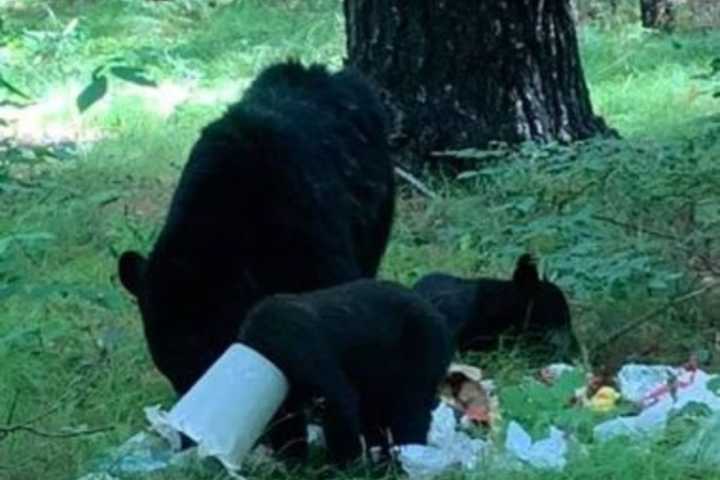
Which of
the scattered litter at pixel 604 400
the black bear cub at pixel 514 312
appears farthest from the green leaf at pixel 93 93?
the black bear cub at pixel 514 312

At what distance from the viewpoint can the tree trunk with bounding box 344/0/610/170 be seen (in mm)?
8383

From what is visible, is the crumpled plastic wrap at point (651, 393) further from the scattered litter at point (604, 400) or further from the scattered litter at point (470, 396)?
the scattered litter at point (470, 396)

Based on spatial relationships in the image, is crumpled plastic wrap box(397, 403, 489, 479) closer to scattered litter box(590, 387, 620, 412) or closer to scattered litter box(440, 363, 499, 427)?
scattered litter box(440, 363, 499, 427)

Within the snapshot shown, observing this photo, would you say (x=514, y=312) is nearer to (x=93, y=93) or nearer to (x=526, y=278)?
(x=526, y=278)

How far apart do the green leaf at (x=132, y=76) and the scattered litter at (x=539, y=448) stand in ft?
4.59

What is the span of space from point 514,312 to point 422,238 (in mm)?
1755

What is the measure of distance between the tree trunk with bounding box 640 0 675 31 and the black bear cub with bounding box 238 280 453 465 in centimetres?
1034

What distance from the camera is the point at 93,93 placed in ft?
12.1

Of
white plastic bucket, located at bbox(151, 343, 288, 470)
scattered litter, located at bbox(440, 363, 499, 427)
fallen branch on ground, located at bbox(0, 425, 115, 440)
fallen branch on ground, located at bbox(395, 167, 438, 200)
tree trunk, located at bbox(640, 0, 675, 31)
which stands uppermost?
white plastic bucket, located at bbox(151, 343, 288, 470)

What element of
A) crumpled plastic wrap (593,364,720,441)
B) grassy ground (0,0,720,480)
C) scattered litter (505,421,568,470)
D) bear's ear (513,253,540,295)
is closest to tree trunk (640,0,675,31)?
grassy ground (0,0,720,480)

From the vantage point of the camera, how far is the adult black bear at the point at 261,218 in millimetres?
4867

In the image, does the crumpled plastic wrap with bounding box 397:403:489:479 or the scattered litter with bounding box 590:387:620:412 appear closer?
the crumpled plastic wrap with bounding box 397:403:489:479

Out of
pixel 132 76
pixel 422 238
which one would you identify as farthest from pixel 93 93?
pixel 422 238

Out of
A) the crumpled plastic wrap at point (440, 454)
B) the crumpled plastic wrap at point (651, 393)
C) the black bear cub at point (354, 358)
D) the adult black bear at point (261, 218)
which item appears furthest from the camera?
the adult black bear at point (261, 218)
